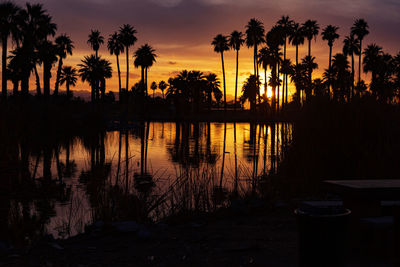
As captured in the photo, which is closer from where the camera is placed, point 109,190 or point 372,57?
point 109,190

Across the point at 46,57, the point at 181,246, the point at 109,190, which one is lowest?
the point at 181,246

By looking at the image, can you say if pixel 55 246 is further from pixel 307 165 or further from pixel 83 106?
pixel 83 106

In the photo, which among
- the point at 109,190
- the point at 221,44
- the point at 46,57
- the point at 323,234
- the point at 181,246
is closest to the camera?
the point at 323,234

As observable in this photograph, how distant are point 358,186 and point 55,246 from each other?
13.7ft

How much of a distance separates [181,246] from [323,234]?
8.29 ft

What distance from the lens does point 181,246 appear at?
5.84m

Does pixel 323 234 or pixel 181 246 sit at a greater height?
pixel 323 234

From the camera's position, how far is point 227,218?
766cm

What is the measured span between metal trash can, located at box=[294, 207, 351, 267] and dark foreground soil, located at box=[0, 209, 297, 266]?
3.37 feet

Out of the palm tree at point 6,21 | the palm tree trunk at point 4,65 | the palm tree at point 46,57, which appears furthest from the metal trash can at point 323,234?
the palm tree at point 46,57

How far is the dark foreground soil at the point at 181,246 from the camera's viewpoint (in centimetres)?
521

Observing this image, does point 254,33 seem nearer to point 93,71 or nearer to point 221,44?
point 221,44

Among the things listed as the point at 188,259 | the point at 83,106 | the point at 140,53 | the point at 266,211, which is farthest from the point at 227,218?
the point at 140,53

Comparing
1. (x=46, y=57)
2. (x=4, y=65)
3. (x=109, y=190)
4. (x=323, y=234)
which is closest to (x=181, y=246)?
(x=323, y=234)
